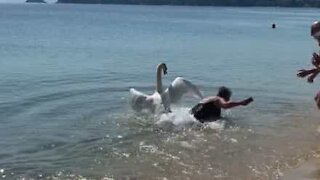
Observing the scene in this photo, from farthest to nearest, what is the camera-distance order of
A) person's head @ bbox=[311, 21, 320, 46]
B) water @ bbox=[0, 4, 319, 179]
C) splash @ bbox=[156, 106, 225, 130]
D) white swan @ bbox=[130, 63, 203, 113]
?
1. white swan @ bbox=[130, 63, 203, 113]
2. splash @ bbox=[156, 106, 225, 130]
3. water @ bbox=[0, 4, 319, 179]
4. person's head @ bbox=[311, 21, 320, 46]

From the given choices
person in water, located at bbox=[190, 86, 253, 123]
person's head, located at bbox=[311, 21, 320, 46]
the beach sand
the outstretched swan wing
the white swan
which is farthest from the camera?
the outstretched swan wing

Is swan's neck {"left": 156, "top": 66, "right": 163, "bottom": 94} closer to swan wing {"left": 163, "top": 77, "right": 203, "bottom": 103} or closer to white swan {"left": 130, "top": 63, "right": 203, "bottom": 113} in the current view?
white swan {"left": 130, "top": 63, "right": 203, "bottom": 113}

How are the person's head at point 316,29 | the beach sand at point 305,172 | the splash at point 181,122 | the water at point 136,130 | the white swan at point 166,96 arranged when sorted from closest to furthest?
the person's head at point 316,29
the beach sand at point 305,172
the water at point 136,130
the splash at point 181,122
the white swan at point 166,96

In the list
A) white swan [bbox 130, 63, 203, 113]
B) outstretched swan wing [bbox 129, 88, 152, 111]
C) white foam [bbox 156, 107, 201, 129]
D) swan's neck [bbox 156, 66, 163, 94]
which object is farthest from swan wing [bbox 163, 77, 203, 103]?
outstretched swan wing [bbox 129, 88, 152, 111]

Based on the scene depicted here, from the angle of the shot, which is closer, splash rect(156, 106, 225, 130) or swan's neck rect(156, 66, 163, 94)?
splash rect(156, 106, 225, 130)

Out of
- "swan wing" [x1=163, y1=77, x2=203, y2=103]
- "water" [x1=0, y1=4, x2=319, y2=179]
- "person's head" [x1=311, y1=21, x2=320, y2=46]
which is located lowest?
"water" [x1=0, y1=4, x2=319, y2=179]

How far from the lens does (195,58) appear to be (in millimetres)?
32094

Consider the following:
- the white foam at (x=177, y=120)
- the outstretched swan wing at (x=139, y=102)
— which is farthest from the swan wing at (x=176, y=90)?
the outstretched swan wing at (x=139, y=102)

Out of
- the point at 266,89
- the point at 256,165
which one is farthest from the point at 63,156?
the point at 266,89

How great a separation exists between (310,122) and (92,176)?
6.59m

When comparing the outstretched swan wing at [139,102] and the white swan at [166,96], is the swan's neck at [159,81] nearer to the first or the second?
the white swan at [166,96]

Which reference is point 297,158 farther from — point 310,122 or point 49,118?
point 49,118

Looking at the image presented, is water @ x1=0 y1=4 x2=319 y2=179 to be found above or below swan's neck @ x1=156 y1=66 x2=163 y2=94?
below

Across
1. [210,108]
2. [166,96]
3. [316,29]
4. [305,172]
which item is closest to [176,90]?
[166,96]
